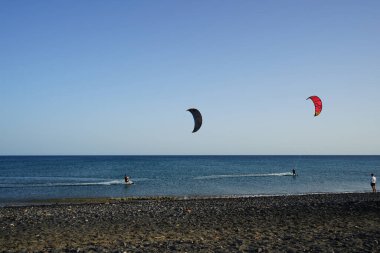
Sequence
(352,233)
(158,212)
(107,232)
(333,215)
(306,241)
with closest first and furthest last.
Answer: (306,241), (352,233), (107,232), (333,215), (158,212)

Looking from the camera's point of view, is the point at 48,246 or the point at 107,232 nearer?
the point at 48,246

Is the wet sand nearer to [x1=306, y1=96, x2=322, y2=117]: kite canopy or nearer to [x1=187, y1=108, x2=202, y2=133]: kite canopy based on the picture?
[x1=187, y1=108, x2=202, y2=133]: kite canopy

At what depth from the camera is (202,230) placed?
12578 mm

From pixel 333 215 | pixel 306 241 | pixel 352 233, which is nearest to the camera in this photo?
pixel 306 241

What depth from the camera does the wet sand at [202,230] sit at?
10.0 meters

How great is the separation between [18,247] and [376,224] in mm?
11074

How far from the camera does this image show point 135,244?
1047 cm

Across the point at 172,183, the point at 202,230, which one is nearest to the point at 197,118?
the point at 202,230

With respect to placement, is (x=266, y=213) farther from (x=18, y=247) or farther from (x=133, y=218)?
(x=18, y=247)

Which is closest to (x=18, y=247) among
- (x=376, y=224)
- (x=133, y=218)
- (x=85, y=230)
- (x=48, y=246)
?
(x=48, y=246)

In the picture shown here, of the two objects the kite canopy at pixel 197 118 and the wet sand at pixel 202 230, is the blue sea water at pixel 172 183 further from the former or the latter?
the wet sand at pixel 202 230

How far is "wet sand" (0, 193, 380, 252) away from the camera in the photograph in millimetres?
10047

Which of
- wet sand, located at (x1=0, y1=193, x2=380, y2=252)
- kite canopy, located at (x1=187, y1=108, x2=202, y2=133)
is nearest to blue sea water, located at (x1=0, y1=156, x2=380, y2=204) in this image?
kite canopy, located at (x1=187, y1=108, x2=202, y2=133)

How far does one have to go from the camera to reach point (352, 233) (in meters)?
11.4
